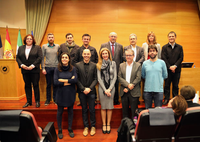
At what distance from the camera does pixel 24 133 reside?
1603mm

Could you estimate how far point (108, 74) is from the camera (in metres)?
2.83

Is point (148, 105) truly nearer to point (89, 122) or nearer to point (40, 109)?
point (89, 122)

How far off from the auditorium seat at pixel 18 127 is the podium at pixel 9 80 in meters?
2.55

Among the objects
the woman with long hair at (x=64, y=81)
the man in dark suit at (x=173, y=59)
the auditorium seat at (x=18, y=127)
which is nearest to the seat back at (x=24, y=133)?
the auditorium seat at (x=18, y=127)

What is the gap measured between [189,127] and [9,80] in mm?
3927

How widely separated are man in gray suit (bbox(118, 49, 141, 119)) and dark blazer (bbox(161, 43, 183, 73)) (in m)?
0.98

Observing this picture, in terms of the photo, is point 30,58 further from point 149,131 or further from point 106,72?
point 149,131

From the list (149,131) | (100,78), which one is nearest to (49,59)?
(100,78)

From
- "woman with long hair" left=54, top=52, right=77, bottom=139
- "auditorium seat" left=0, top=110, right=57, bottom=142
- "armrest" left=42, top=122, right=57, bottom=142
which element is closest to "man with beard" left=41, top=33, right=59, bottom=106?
"woman with long hair" left=54, top=52, right=77, bottom=139

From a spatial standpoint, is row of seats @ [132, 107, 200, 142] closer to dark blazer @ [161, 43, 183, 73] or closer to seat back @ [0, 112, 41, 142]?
seat back @ [0, 112, 41, 142]

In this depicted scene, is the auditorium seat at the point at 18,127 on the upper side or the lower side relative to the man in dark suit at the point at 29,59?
lower

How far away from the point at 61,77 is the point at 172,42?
243 cm

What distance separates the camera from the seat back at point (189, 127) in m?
1.56

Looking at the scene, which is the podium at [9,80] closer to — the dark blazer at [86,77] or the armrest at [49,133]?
the dark blazer at [86,77]
